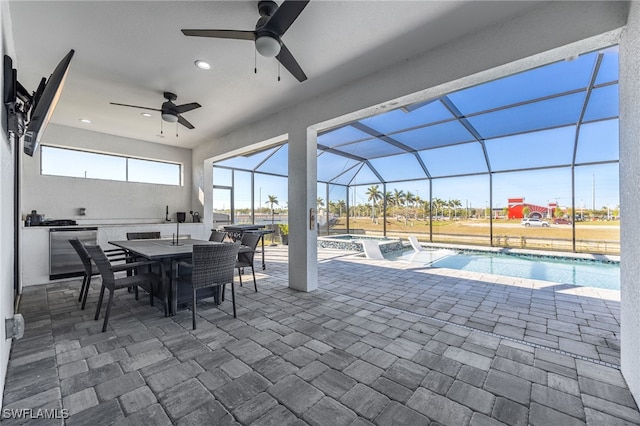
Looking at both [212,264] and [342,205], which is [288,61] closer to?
[212,264]

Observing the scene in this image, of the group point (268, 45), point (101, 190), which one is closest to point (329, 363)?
point (268, 45)

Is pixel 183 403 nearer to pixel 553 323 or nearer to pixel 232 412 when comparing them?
pixel 232 412

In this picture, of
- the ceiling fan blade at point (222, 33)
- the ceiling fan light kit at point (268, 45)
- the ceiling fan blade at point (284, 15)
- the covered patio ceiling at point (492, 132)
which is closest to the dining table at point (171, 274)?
the ceiling fan blade at point (222, 33)

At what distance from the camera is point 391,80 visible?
9.89 feet

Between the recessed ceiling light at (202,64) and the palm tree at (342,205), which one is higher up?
the recessed ceiling light at (202,64)

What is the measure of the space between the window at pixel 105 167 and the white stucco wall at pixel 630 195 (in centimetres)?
723

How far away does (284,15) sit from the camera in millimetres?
1830

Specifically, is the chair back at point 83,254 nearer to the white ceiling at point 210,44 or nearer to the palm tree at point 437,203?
the white ceiling at point 210,44

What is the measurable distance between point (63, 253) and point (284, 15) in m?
5.23

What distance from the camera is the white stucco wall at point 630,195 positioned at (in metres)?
1.63

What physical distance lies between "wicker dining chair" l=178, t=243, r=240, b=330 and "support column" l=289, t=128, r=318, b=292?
1.22 m

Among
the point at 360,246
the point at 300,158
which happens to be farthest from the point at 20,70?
the point at 360,246

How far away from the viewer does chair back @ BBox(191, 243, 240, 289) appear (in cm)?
268

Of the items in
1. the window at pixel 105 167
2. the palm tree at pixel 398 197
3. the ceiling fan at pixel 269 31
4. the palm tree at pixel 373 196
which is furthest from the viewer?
the palm tree at pixel 373 196
